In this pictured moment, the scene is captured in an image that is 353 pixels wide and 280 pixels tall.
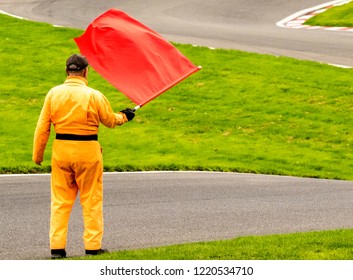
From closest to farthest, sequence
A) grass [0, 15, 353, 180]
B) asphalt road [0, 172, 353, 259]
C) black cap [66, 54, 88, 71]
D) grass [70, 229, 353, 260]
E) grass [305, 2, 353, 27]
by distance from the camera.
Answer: grass [70, 229, 353, 260], black cap [66, 54, 88, 71], asphalt road [0, 172, 353, 259], grass [0, 15, 353, 180], grass [305, 2, 353, 27]

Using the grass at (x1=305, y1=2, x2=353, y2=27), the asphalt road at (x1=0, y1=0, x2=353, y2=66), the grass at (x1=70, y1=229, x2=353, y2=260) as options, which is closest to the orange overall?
the grass at (x1=70, y1=229, x2=353, y2=260)

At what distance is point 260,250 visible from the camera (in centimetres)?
885

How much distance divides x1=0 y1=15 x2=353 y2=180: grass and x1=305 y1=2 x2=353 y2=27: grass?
711cm

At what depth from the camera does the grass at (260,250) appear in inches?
337

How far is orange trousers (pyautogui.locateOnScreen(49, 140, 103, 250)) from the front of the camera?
28.4ft

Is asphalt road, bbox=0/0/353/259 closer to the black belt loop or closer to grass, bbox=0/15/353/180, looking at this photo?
the black belt loop

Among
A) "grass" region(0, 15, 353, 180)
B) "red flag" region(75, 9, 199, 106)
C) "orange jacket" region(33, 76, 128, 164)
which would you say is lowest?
"grass" region(0, 15, 353, 180)

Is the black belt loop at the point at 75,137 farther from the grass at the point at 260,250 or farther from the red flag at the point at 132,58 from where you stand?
the grass at the point at 260,250

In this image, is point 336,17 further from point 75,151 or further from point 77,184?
point 75,151

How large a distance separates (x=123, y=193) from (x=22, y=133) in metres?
6.93

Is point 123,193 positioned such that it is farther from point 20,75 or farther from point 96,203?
point 20,75

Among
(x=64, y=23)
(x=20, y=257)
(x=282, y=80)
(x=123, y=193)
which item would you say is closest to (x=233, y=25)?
(x=64, y=23)

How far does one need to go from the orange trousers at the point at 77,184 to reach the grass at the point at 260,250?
1.12 feet

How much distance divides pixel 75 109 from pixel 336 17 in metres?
25.8
